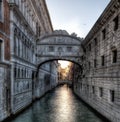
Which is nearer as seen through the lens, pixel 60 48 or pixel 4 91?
pixel 4 91

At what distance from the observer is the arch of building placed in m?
25.8

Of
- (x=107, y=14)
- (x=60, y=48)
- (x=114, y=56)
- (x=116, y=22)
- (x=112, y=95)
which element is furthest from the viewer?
(x=60, y=48)

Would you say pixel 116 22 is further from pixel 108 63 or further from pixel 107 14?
pixel 108 63

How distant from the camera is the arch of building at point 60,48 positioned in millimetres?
25797

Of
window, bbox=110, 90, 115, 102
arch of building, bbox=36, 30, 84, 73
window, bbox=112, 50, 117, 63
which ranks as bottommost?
window, bbox=110, 90, 115, 102

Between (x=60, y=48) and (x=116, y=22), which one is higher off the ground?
(x=116, y=22)

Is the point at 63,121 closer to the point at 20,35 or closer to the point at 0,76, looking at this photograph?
the point at 0,76

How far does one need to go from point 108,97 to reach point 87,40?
975 centimetres

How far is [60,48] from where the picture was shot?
2597 cm

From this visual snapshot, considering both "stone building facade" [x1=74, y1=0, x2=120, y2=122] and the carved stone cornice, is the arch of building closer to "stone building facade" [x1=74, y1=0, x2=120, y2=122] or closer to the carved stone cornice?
the carved stone cornice

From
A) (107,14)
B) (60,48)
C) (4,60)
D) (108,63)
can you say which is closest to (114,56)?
(108,63)

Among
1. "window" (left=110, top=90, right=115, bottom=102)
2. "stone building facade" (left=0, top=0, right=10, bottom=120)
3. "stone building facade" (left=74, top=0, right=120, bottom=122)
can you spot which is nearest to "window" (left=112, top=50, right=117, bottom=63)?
"stone building facade" (left=74, top=0, right=120, bottom=122)

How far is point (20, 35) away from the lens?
1773 cm

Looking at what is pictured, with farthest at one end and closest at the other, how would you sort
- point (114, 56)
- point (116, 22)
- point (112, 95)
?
point (112, 95) < point (114, 56) < point (116, 22)
